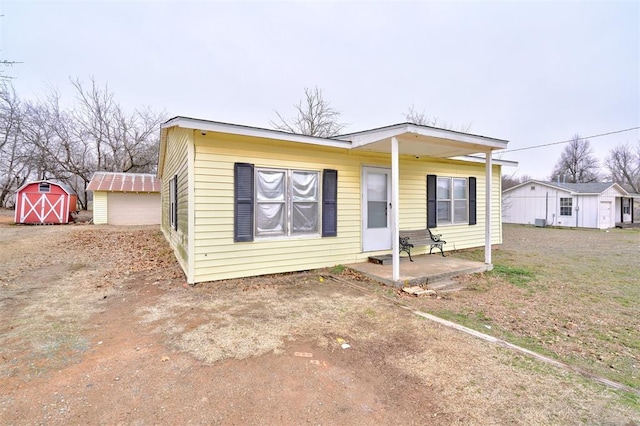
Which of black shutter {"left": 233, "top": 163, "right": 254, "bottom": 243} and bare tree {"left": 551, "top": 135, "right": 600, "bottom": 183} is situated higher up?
bare tree {"left": 551, "top": 135, "right": 600, "bottom": 183}

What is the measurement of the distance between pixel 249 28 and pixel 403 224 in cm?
1120

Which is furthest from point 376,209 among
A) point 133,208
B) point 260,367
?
point 133,208

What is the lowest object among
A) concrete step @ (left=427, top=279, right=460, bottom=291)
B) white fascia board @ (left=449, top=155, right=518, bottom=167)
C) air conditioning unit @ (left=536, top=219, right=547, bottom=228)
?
concrete step @ (left=427, top=279, right=460, bottom=291)

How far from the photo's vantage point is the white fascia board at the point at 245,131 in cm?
469

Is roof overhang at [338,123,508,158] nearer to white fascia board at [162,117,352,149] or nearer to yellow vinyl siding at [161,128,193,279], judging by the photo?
white fascia board at [162,117,352,149]

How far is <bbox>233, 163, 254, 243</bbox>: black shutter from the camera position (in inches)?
208

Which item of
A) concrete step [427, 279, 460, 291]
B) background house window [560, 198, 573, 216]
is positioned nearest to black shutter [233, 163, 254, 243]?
concrete step [427, 279, 460, 291]

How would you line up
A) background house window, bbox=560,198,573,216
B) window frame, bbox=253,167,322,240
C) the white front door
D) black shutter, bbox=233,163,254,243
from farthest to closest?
background house window, bbox=560,198,573,216
the white front door
window frame, bbox=253,167,322,240
black shutter, bbox=233,163,254,243

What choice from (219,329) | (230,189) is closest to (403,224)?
(230,189)

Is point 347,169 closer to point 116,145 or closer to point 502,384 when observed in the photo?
point 502,384

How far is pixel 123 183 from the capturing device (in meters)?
16.8

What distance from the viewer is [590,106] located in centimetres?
1747

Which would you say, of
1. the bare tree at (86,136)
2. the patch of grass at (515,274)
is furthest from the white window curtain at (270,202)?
the bare tree at (86,136)

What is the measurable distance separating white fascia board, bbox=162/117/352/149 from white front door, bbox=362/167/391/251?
4.10 feet
